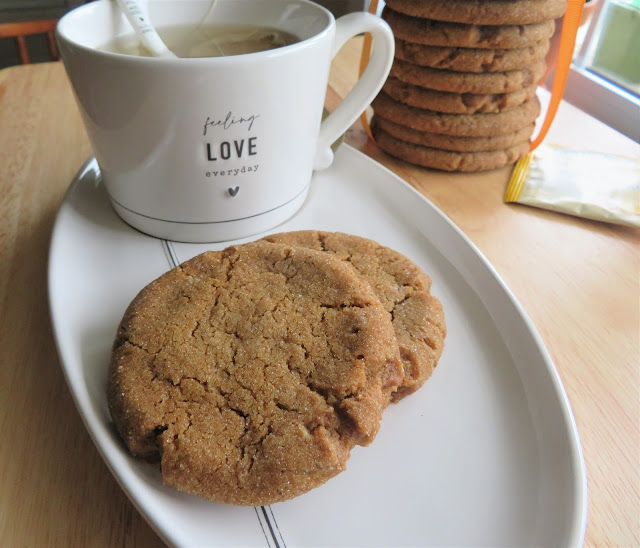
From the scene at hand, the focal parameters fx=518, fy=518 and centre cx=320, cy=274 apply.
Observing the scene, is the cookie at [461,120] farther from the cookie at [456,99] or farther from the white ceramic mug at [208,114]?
the white ceramic mug at [208,114]

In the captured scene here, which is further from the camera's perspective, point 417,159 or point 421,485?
point 417,159

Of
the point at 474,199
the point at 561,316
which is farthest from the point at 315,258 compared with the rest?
the point at 474,199

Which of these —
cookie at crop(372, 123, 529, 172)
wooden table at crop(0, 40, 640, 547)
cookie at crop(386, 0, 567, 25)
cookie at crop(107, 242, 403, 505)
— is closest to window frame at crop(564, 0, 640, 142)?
wooden table at crop(0, 40, 640, 547)

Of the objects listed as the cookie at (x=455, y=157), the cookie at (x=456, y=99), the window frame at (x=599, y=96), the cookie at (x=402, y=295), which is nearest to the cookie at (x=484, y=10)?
the cookie at (x=456, y=99)

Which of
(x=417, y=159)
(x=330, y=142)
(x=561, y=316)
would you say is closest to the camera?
(x=561, y=316)

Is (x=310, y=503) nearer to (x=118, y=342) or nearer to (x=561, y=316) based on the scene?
(x=118, y=342)

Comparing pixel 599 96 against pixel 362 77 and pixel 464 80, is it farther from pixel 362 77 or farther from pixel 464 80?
pixel 362 77
